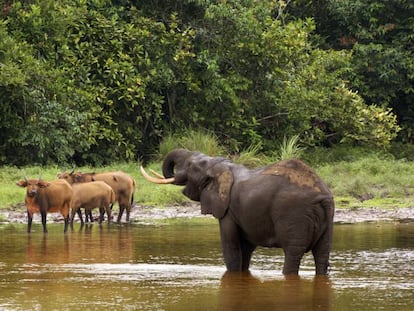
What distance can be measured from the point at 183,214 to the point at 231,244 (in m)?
7.94

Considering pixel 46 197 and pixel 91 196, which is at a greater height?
pixel 46 197

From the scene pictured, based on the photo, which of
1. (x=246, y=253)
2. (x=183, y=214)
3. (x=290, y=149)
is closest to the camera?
(x=246, y=253)

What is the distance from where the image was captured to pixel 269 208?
36.9ft

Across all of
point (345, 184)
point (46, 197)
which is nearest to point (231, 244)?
point (46, 197)

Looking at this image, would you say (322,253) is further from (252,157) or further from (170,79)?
(170,79)

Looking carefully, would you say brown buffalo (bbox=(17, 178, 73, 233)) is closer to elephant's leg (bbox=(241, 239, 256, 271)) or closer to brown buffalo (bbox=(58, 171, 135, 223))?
brown buffalo (bbox=(58, 171, 135, 223))

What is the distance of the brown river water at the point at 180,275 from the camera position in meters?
9.75

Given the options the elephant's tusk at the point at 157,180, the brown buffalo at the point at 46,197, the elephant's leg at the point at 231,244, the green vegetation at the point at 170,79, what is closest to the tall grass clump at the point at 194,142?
the green vegetation at the point at 170,79

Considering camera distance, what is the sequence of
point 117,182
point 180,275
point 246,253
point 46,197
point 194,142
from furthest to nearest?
point 194,142
point 117,182
point 46,197
point 246,253
point 180,275

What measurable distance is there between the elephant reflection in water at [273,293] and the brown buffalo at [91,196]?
21.5 feet

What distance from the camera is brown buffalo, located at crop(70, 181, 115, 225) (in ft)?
58.1

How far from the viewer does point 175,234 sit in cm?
1616

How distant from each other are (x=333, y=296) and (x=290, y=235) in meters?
1.17

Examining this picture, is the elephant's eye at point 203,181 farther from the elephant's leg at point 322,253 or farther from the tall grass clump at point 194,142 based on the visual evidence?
the tall grass clump at point 194,142
